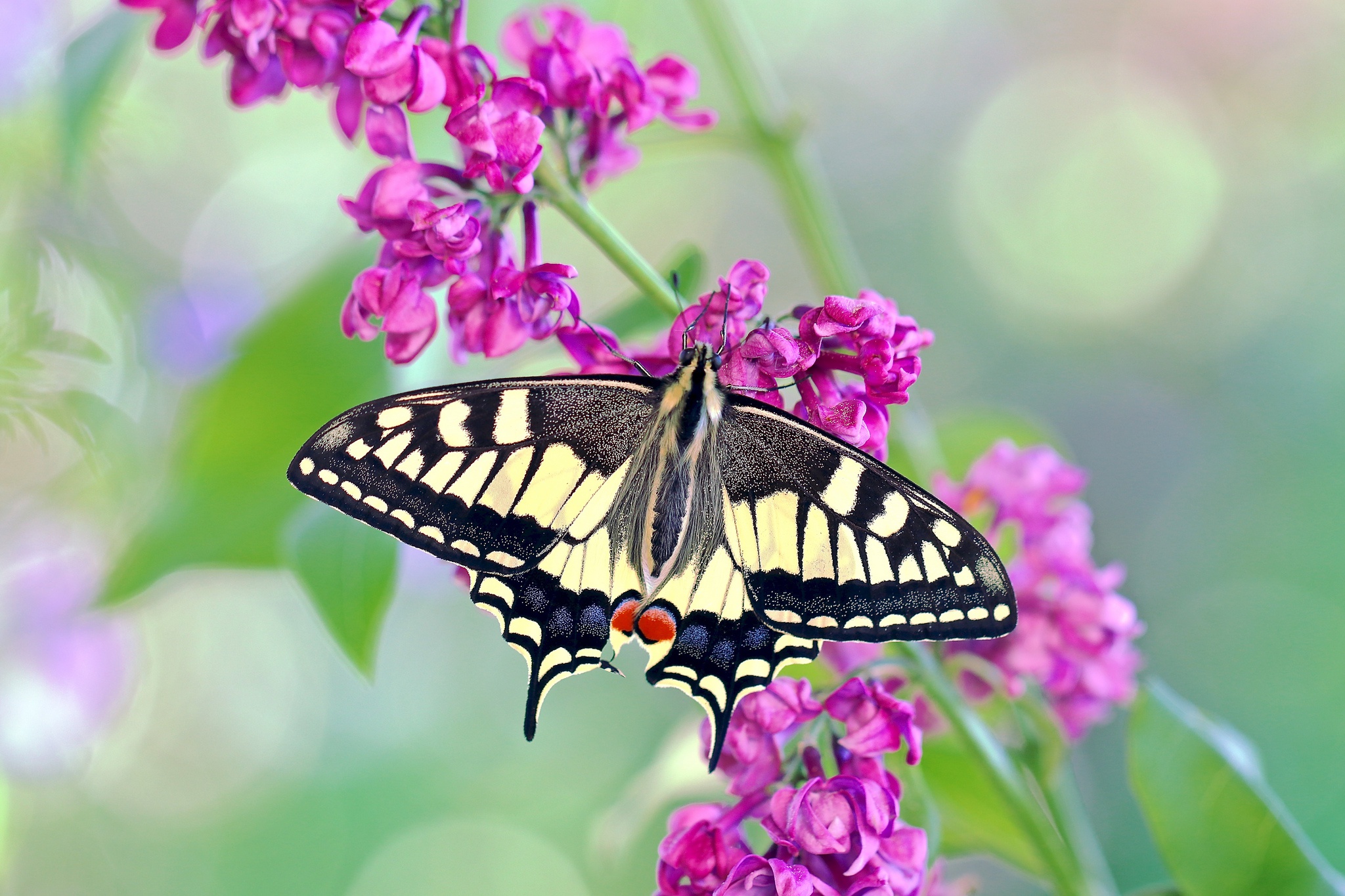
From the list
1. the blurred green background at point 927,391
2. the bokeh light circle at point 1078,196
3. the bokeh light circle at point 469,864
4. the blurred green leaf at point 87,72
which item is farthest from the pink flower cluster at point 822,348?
the bokeh light circle at point 1078,196

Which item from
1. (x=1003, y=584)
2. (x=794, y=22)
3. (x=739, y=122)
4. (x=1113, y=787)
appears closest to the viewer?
(x=1003, y=584)

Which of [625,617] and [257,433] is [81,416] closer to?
[257,433]

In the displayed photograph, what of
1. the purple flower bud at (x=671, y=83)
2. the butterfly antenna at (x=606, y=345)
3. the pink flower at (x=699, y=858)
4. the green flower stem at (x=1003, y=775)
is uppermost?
the purple flower bud at (x=671, y=83)

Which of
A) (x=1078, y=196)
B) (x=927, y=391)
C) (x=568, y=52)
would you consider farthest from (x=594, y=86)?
(x=1078, y=196)

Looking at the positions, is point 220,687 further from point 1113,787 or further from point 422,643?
point 1113,787

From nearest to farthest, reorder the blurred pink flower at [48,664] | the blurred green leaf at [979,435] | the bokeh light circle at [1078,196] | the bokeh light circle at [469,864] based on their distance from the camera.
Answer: the blurred green leaf at [979,435] → the blurred pink flower at [48,664] → the bokeh light circle at [469,864] → the bokeh light circle at [1078,196]

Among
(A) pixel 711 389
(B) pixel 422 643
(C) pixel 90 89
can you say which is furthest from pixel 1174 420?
(C) pixel 90 89

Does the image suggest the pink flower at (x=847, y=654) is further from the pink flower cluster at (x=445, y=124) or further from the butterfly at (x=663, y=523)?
the pink flower cluster at (x=445, y=124)
